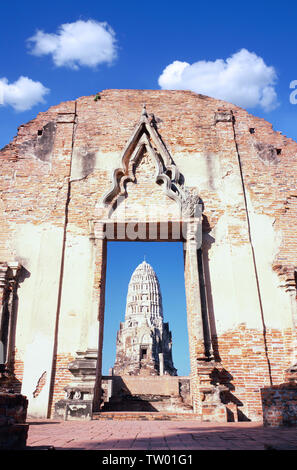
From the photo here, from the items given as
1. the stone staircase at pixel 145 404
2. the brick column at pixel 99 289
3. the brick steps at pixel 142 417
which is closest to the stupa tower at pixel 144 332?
the stone staircase at pixel 145 404

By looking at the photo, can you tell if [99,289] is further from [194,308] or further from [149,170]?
[149,170]

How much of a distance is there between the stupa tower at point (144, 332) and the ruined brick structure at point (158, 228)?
25480mm

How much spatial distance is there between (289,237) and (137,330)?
3458cm

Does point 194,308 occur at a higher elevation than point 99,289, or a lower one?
lower

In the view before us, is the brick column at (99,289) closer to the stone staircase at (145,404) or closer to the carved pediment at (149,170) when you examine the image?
the carved pediment at (149,170)

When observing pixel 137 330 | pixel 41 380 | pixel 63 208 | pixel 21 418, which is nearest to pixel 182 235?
pixel 63 208

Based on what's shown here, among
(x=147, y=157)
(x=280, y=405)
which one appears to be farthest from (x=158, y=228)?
(x=280, y=405)

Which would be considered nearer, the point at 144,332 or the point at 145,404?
the point at 145,404

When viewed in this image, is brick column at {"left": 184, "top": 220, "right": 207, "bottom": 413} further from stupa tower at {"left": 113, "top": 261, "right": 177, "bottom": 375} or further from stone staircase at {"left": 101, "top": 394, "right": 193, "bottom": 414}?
stupa tower at {"left": 113, "top": 261, "right": 177, "bottom": 375}

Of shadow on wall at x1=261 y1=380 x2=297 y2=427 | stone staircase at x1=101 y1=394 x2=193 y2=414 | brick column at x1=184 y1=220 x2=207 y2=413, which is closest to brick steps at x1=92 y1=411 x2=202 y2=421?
brick column at x1=184 y1=220 x2=207 y2=413

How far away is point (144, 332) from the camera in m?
40.1

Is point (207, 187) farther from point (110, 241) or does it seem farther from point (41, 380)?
point (41, 380)

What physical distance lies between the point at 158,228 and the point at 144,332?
33108mm

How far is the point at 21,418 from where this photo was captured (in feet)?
9.86
